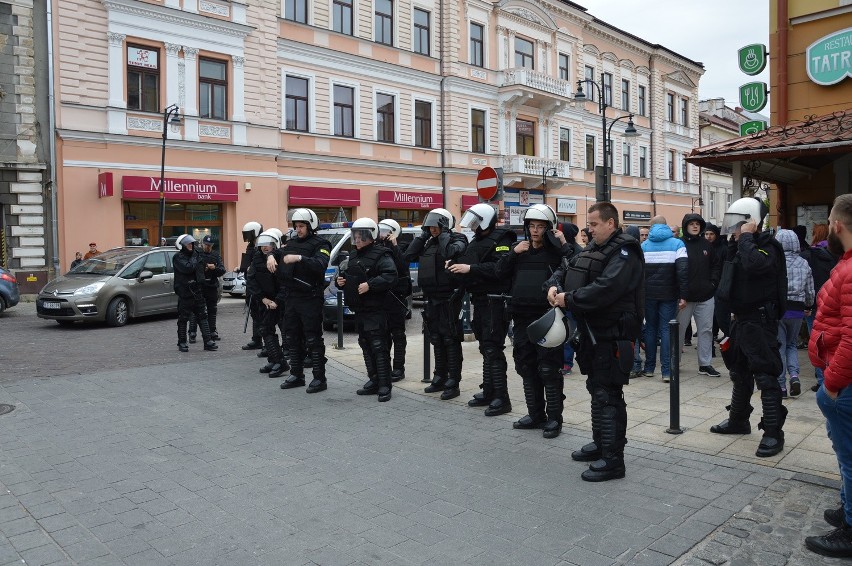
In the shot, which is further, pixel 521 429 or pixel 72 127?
pixel 72 127

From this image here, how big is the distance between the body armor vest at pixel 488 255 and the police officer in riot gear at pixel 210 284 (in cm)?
608

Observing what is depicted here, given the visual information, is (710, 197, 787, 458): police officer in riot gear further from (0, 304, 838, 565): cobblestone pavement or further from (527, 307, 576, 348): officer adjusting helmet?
(527, 307, 576, 348): officer adjusting helmet

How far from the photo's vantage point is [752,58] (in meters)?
11.5

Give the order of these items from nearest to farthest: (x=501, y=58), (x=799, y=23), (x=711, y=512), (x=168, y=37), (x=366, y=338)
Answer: (x=711, y=512) < (x=366, y=338) < (x=799, y=23) < (x=168, y=37) < (x=501, y=58)

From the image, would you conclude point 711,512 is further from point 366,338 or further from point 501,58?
point 501,58

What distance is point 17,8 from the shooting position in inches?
751

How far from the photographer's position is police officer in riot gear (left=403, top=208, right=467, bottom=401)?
7.57 m

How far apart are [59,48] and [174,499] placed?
62.3 ft

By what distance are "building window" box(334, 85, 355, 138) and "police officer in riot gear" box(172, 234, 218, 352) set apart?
15784 millimetres

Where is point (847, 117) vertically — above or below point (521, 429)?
above

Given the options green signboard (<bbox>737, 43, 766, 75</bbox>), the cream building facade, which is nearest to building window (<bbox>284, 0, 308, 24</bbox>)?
the cream building facade

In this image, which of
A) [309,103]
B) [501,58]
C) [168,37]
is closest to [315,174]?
[309,103]

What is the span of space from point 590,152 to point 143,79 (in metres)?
25.7

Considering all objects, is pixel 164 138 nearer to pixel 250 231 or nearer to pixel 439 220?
pixel 250 231
